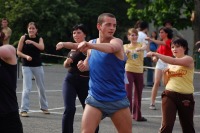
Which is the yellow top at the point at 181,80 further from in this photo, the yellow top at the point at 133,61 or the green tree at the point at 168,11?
the green tree at the point at 168,11

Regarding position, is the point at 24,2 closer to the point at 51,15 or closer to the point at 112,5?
the point at 51,15

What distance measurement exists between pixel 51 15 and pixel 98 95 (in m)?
32.2

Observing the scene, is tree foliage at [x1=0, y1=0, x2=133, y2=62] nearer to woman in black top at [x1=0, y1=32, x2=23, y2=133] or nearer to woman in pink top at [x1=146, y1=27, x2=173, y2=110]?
woman in pink top at [x1=146, y1=27, x2=173, y2=110]

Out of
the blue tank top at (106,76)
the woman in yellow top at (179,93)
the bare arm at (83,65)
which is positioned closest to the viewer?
the blue tank top at (106,76)

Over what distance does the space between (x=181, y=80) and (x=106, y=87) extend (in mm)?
1926

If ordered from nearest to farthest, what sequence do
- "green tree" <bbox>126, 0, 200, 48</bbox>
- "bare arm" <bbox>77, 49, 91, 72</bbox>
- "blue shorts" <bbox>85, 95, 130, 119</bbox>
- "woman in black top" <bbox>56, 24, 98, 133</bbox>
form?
"blue shorts" <bbox>85, 95, 130, 119</bbox> → "bare arm" <bbox>77, 49, 91, 72</bbox> → "woman in black top" <bbox>56, 24, 98, 133</bbox> → "green tree" <bbox>126, 0, 200, 48</bbox>

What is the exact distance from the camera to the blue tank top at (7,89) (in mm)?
6523

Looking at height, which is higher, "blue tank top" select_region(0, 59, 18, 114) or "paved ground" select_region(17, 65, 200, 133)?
"blue tank top" select_region(0, 59, 18, 114)

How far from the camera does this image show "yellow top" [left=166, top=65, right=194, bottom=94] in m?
8.73

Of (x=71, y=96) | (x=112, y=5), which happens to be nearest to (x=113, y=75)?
(x=71, y=96)

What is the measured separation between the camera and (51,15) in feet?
128

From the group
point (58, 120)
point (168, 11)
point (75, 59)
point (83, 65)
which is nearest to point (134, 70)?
point (58, 120)

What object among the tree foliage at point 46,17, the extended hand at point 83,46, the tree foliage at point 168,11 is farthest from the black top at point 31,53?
the tree foliage at point 46,17

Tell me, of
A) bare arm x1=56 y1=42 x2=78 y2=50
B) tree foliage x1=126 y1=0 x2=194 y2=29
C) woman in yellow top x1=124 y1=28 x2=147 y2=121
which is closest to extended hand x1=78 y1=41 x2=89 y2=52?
bare arm x1=56 y1=42 x2=78 y2=50
